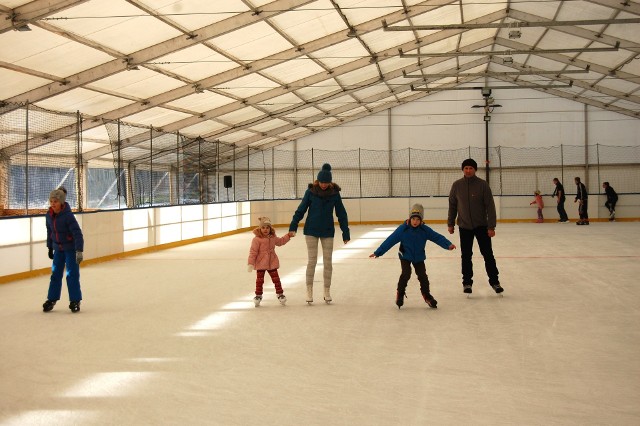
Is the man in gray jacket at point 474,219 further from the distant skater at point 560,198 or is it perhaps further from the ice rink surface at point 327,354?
the distant skater at point 560,198

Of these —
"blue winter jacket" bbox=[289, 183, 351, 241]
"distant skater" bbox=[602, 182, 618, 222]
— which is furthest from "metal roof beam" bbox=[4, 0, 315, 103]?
"distant skater" bbox=[602, 182, 618, 222]

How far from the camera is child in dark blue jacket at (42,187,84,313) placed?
7.21 metres

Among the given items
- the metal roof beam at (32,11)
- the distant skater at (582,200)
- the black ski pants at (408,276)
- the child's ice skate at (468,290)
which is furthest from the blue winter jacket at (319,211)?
the distant skater at (582,200)

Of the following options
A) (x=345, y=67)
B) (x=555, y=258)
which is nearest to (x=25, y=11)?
(x=555, y=258)

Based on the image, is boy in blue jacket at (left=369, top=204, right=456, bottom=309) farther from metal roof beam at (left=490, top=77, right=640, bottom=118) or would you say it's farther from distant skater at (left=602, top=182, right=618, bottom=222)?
metal roof beam at (left=490, top=77, right=640, bottom=118)

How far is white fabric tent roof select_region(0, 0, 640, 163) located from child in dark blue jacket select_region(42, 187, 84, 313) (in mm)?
3716

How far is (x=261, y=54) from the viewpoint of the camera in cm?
1556

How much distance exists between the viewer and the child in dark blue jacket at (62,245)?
7.21 m

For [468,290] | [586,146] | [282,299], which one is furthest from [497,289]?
[586,146]

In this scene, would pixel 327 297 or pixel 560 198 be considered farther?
pixel 560 198

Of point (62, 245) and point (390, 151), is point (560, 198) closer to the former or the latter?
point (390, 151)

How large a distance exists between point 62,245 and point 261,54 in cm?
921

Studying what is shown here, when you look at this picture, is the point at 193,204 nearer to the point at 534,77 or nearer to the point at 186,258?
the point at 186,258

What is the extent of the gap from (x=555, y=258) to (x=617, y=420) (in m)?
9.07
